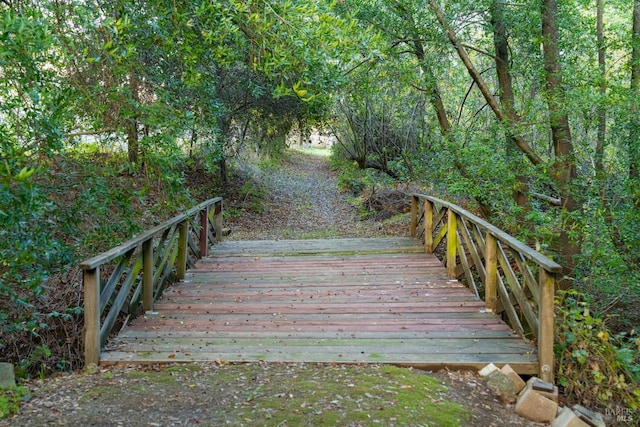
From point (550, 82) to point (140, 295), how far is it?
6636mm

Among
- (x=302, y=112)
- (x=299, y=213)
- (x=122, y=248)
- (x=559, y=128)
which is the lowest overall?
(x=299, y=213)

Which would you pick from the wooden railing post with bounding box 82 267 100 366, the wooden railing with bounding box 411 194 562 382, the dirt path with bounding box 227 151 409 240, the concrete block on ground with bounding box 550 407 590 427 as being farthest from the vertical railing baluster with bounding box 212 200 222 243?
the concrete block on ground with bounding box 550 407 590 427

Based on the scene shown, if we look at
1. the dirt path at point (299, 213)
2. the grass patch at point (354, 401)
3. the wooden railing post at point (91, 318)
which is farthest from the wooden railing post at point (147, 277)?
the dirt path at point (299, 213)

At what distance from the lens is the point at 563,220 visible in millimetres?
7129

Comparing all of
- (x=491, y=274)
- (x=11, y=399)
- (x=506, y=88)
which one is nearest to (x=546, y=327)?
(x=491, y=274)

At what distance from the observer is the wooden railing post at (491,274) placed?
15.7 ft

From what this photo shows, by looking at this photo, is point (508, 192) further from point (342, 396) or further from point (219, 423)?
point (219, 423)

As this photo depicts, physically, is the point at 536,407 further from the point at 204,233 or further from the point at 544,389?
the point at 204,233

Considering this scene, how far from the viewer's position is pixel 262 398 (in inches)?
122

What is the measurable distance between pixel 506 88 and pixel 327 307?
6.02 m

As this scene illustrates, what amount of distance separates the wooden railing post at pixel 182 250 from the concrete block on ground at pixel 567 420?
468 cm

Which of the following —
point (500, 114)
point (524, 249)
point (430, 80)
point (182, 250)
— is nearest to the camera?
point (524, 249)

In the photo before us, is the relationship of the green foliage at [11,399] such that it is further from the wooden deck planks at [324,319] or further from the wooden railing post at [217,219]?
the wooden railing post at [217,219]

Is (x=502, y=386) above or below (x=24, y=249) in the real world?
below
